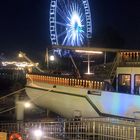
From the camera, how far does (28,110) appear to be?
2169 centimetres

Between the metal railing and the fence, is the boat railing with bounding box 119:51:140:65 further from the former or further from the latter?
the fence

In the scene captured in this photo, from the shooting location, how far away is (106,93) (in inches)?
588

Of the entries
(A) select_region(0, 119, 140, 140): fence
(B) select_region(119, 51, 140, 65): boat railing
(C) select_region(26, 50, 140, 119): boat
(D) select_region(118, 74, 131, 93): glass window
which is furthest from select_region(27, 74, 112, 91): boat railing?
(A) select_region(0, 119, 140, 140): fence

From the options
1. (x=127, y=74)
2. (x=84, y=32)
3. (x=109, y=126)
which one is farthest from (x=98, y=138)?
(x=84, y=32)

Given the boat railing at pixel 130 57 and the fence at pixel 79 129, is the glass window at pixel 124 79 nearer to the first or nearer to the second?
the boat railing at pixel 130 57

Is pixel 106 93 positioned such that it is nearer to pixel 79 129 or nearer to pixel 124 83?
pixel 124 83

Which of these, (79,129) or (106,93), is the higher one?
(106,93)

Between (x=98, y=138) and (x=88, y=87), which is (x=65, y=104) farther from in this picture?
(x=98, y=138)

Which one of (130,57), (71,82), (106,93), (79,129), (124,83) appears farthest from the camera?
(71,82)

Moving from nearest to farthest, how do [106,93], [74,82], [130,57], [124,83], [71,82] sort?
1. [106,93]
2. [124,83]
3. [130,57]
4. [74,82]
5. [71,82]

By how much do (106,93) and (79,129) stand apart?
2.80m

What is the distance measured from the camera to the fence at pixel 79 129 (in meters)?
11.5

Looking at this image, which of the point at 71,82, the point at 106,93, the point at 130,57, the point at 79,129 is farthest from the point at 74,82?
the point at 79,129

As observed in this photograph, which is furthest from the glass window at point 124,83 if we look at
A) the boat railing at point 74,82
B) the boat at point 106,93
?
the boat railing at point 74,82
